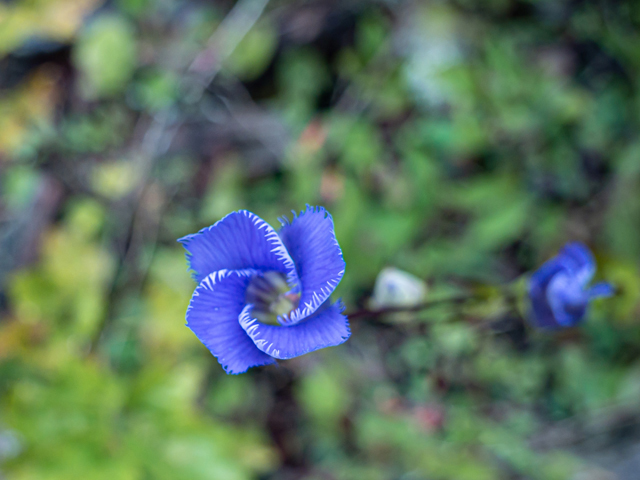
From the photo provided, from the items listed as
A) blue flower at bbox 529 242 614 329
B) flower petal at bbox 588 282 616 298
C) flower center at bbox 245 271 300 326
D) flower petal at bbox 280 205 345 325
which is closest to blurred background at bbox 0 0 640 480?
blue flower at bbox 529 242 614 329

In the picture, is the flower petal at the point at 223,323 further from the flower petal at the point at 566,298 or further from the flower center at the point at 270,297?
the flower petal at the point at 566,298

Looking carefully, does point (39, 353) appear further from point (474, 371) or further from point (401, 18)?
point (401, 18)

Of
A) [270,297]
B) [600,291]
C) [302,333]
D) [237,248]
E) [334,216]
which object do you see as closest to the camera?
[302,333]

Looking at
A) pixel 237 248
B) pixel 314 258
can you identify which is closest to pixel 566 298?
pixel 314 258

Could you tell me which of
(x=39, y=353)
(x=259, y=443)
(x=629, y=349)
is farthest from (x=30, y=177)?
(x=629, y=349)

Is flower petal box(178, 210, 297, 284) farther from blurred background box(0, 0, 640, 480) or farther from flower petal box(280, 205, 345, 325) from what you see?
blurred background box(0, 0, 640, 480)

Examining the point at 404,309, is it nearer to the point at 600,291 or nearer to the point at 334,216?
the point at 600,291
